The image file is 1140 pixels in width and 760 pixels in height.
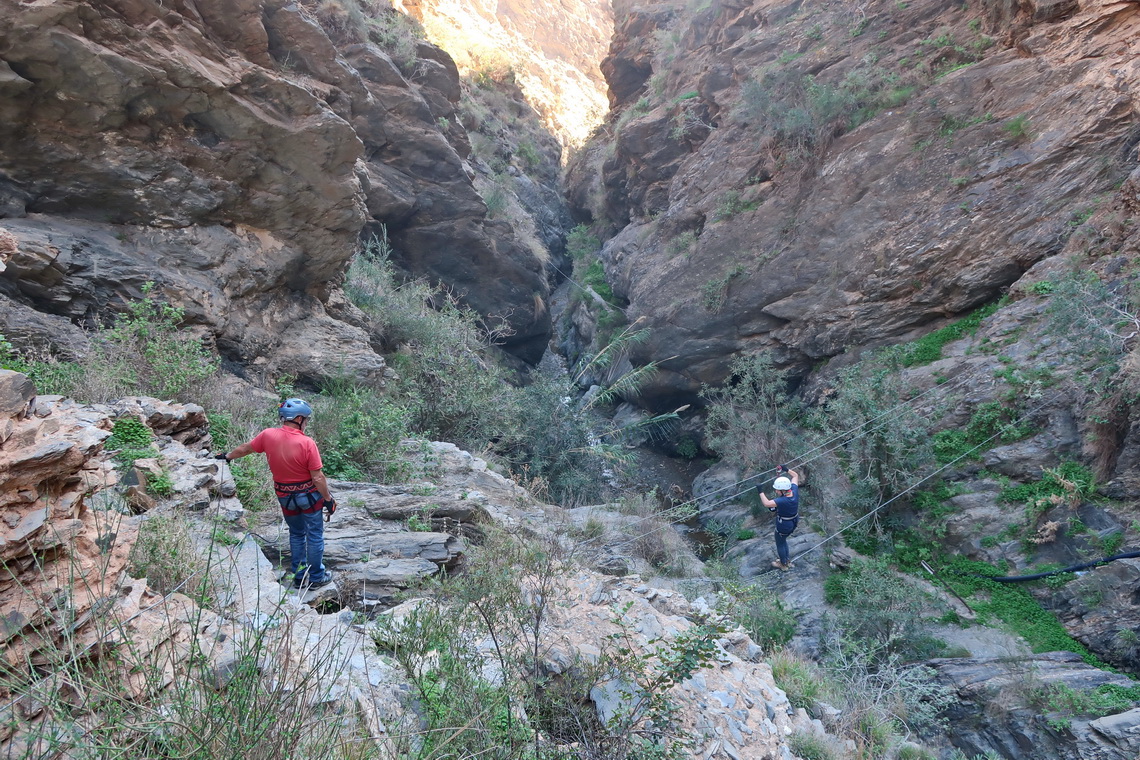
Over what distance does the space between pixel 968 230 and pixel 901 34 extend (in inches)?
259

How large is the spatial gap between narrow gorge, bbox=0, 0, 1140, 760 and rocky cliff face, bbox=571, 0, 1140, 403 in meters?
0.09

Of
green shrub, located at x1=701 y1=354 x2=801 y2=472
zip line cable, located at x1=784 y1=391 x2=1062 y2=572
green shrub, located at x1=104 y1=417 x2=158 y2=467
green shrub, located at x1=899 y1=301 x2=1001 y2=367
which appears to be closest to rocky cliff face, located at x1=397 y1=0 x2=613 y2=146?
green shrub, located at x1=701 y1=354 x2=801 y2=472

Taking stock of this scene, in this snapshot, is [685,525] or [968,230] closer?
[968,230]

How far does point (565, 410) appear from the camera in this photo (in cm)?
1255

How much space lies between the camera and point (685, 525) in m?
12.3

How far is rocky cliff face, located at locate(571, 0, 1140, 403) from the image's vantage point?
1065cm

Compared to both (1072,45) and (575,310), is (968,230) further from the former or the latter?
(575,310)

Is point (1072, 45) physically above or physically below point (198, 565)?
above

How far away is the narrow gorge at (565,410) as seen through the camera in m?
2.64

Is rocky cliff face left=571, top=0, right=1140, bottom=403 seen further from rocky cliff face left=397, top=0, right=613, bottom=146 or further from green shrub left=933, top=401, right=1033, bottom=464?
rocky cliff face left=397, top=0, right=613, bottom=146

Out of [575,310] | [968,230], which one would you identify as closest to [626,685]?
[968,230]

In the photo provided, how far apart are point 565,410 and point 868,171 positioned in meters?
8.81

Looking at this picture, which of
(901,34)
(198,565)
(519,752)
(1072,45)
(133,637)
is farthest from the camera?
(901,34)

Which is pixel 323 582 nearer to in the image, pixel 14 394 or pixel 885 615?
pixel 14 394
